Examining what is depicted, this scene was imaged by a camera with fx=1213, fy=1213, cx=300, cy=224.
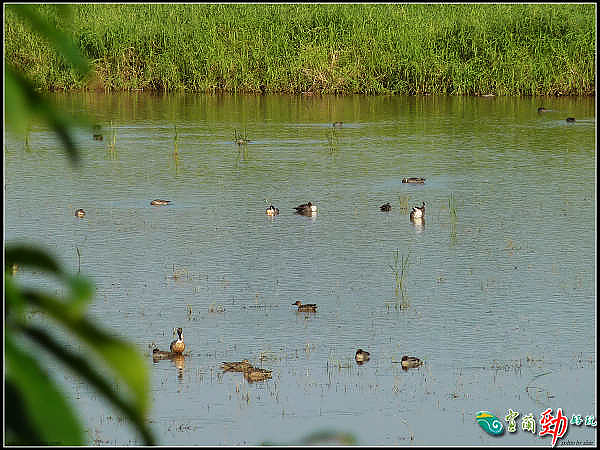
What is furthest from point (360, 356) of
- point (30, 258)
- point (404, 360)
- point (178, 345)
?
point (30, 258)

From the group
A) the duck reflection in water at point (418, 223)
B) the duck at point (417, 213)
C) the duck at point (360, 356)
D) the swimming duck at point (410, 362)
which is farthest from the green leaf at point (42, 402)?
the duck at point (417, 213)

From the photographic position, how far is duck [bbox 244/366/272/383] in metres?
7.33

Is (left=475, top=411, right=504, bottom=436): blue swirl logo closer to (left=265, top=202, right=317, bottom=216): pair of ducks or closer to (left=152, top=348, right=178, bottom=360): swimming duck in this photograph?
(left=152, top=348, right=178, bottom=360): swimming duck

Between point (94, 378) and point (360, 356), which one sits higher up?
point (94, 378)

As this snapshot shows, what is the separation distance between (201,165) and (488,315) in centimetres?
813

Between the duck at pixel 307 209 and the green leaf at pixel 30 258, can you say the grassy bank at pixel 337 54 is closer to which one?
the duck at pixel 307 209

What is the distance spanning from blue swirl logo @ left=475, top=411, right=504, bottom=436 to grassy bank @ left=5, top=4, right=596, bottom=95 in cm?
1768

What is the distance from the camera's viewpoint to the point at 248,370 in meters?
7.38

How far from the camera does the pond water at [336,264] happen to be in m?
6.99

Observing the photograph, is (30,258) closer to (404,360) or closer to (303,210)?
(404,360)

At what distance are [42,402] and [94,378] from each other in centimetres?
3

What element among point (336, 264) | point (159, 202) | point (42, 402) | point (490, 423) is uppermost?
point (42, 402)

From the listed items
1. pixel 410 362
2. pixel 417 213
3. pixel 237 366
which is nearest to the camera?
pixel 237 366

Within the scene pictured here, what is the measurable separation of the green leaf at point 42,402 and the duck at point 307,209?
484 inches
